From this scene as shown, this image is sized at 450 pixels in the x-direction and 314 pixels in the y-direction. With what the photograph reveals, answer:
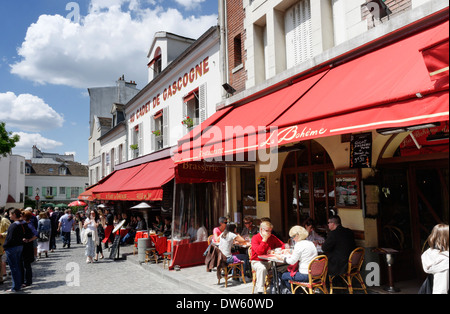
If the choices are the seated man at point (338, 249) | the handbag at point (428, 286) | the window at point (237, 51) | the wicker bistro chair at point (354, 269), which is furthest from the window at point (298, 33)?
the handbag at point (428, 286)

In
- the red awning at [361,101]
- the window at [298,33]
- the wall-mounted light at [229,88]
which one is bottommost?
the red awning at [361,101]

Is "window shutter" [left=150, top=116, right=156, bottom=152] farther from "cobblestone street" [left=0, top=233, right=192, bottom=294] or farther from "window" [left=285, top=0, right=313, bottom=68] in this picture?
"window" [left=285, top=0, right=313, bottom=68]

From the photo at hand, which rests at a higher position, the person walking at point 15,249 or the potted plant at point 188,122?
the potted plant at point 188,122

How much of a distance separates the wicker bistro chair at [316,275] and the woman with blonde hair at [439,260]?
171 cm

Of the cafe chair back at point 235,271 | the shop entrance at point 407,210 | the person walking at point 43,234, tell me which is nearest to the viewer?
the shop entrance at point 407,210

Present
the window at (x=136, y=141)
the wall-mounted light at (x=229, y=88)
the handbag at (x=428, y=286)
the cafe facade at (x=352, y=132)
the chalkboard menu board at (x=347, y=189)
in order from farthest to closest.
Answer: the window at (x=136, y=141)
the wall-mounted light at (x=229, y=88)
the chalkboard menu board at (x=347, y=189)
the cafe facade at (x=352, y=132)
the handbag at (x=428, y=286)

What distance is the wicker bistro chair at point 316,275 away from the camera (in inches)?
203

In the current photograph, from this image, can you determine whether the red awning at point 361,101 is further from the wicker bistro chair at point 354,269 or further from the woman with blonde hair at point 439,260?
the wicker bistro chair at point 354,269

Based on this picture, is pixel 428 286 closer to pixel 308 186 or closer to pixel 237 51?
pixel 308 186

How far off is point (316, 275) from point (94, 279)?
5.71 metres

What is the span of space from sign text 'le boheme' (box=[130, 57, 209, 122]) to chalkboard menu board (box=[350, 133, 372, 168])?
6463 mm

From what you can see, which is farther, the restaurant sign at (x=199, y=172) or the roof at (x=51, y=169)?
the roof at (x=51, y=169)
